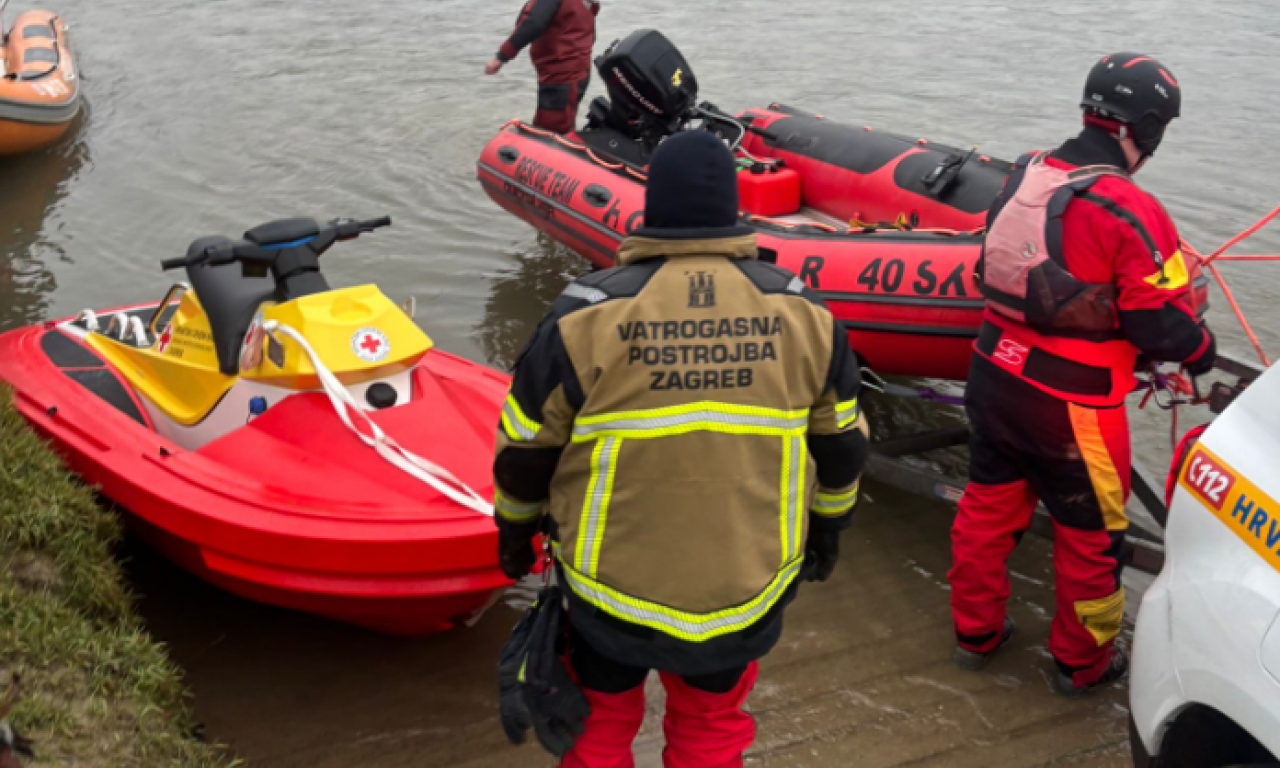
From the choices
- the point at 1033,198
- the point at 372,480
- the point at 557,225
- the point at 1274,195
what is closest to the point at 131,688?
the point at 372,480

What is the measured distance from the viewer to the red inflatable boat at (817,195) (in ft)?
13.5

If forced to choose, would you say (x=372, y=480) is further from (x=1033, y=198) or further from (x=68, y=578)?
(x=1033, y=198)

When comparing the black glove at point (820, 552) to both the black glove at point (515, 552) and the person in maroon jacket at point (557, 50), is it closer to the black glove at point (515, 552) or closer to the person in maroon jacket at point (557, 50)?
the black glove at point (515, 552)

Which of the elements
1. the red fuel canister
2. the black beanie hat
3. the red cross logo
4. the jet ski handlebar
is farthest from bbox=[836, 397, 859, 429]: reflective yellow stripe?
the red fuel canister

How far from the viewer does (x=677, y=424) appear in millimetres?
1914

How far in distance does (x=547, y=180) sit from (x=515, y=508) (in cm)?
404

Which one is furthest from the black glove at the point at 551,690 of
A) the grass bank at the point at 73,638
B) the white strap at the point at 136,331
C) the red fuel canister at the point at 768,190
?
the red fuel canister at the point at 768,190

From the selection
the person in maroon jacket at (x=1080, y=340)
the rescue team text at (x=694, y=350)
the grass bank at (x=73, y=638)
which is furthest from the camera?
the person in maroon jacket at (x=1080, y=340)

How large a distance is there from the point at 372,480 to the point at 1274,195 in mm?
6868

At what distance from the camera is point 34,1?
13.3m

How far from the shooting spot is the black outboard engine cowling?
222 inches

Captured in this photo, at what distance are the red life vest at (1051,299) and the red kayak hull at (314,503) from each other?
1475mm

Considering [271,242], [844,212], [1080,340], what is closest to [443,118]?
[844,212]

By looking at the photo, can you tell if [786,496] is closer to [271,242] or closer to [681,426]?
[681,426]
